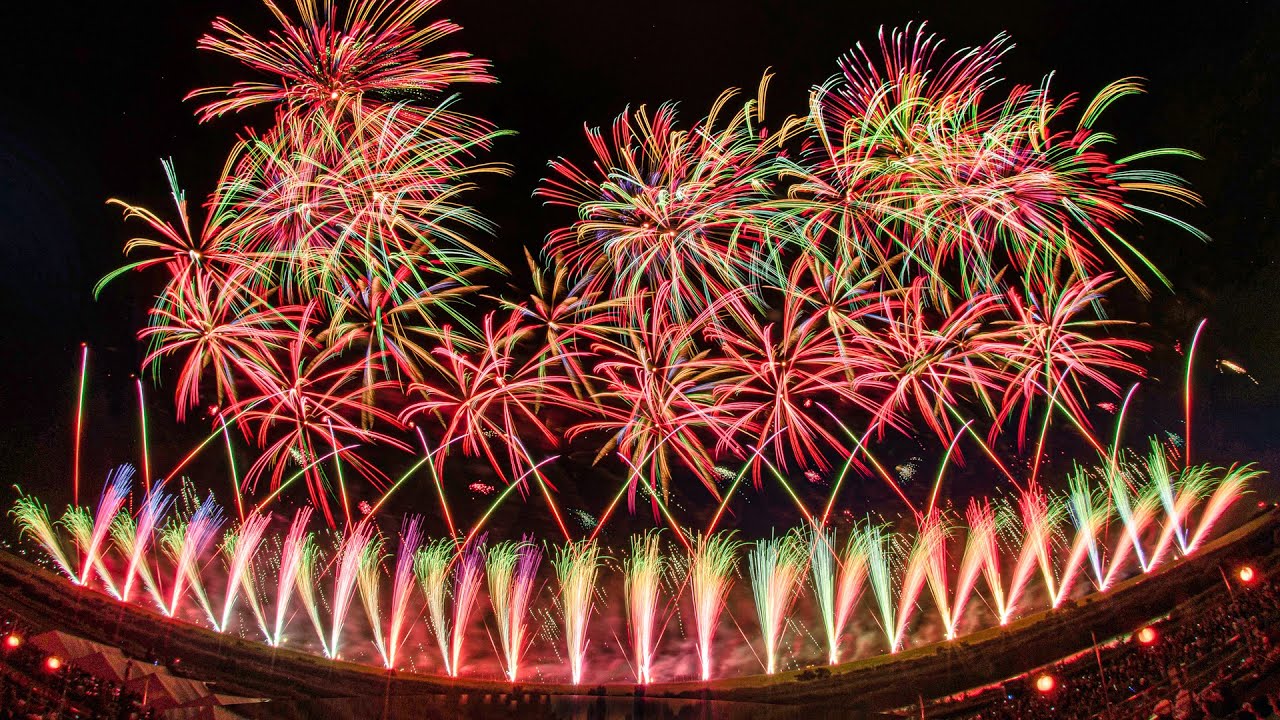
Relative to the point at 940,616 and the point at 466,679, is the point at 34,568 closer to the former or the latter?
the point at 466,679

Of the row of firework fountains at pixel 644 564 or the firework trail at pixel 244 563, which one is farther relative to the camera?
the firework trail at pixel 244 563

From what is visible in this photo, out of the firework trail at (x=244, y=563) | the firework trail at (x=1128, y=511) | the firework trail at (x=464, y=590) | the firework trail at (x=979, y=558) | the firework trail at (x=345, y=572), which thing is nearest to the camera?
the firework trail at (x=979, y=558)

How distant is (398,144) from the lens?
1564cm

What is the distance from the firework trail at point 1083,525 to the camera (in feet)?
67.1

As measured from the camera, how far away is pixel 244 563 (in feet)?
68.2

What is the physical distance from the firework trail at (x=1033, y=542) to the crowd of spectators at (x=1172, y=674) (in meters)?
2.38

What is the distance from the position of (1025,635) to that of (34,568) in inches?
1064

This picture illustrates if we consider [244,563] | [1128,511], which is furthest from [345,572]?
[1128,511]

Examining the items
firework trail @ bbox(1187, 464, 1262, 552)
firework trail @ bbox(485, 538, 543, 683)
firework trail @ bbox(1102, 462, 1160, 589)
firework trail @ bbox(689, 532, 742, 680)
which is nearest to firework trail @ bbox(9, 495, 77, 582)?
firework trail @ bbox(485, 538, 543, 683)

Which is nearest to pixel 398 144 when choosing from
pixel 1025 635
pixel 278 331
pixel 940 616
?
pixel 278 331

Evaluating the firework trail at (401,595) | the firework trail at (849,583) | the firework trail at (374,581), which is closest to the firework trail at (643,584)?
the firework trail at (849,583)

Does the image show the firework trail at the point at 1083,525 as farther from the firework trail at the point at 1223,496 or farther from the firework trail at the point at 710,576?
the firework trail at the point at 710,576

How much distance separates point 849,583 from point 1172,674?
24.2 ft

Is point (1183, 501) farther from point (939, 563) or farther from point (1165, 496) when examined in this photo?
point (939, 563)
